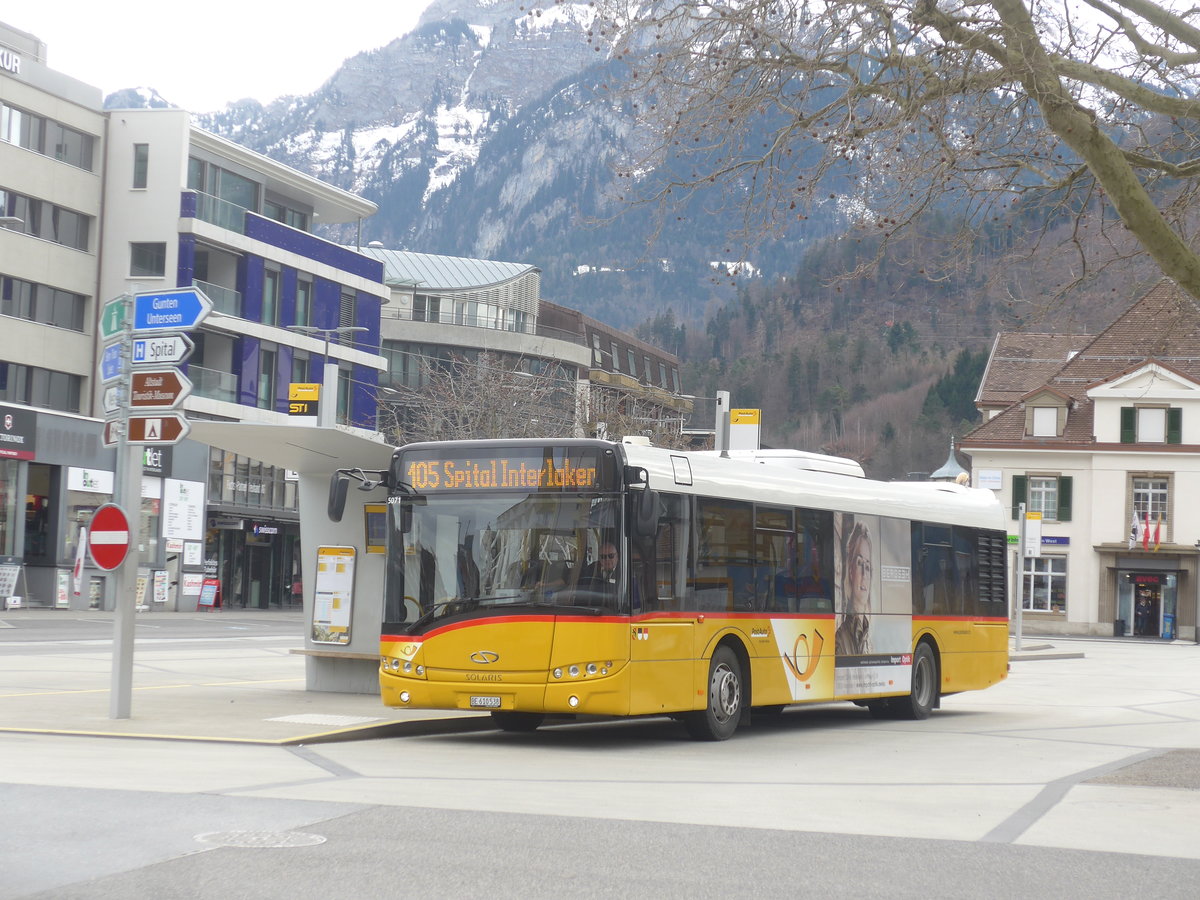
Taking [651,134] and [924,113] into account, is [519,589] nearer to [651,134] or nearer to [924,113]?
[651,134]

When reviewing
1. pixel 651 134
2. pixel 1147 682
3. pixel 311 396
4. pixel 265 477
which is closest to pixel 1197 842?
pixel 651 134

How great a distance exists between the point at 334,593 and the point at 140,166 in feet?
125

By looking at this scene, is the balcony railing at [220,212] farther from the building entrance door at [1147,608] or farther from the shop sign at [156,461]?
the building entrance door at [1147,608]

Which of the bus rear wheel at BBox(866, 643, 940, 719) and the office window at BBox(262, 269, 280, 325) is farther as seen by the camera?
the office window at BBox(262, 269, 280, 325)

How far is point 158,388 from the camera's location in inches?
567

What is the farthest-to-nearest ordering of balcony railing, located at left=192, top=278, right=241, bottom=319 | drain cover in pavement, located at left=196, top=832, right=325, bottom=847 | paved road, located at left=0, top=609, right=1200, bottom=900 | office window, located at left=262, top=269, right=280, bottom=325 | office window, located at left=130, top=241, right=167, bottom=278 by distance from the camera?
office window, located at left=262, top=269, right=280, bottom=325, balcony railing, located at left=192, top=278, right=241, bottom=319, office window, located at left=130, top=241, right=167, bottom=278, drain cover in pavement, located at left=196, top=832, right=325, bottom=847, paved road, located at left=0, top=609, right=1200, bottom=900

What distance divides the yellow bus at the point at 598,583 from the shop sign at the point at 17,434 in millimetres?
33080

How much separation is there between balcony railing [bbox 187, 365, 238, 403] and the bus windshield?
132 ft

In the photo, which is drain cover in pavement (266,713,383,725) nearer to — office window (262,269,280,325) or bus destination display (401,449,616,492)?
bus destination display (401,449,616,492)

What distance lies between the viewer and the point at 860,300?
145000 millimetres

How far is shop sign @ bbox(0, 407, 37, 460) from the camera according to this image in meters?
45.0

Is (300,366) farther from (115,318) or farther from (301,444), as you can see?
(115,318)

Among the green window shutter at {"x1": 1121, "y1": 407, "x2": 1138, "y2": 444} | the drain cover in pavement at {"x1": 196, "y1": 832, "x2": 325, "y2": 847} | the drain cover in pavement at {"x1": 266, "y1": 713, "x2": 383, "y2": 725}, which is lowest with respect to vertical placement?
the drain cover in pavement at {"x1": 266, "y1": 713, "x2": 383, "y2": 725}

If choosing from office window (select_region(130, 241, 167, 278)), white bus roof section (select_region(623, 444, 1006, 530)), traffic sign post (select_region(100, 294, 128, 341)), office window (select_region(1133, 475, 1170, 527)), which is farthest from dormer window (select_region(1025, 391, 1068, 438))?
traffic sign post (select_region(100, 294, 128, 341))
